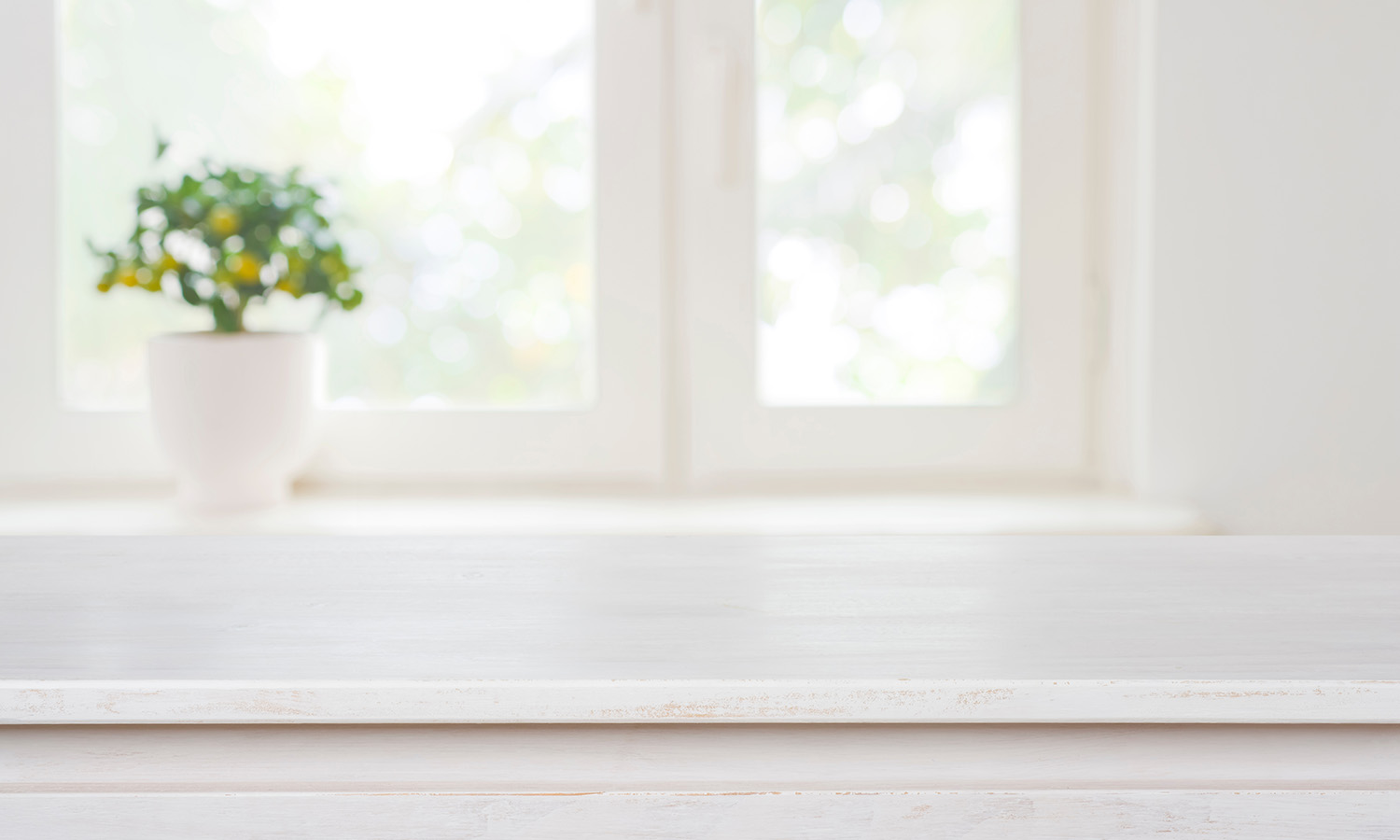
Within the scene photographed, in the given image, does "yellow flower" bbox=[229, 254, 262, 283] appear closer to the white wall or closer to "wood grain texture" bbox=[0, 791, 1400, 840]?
"wood grain texture" bbox=[0, 791, 1400, 840]

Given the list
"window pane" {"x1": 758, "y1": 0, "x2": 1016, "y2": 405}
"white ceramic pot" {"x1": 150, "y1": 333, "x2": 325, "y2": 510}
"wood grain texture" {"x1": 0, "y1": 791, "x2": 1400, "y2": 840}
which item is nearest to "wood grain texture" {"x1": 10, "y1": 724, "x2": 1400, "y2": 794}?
"wood grain texture" {"x1": 0, "y1": 791, "x2": 1400, "y2": 840}

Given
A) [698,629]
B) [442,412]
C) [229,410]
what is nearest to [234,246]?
[229,410]

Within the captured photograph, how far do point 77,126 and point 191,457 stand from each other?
446 millimetres

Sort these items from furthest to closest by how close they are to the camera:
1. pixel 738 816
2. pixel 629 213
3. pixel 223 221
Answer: pixel 629 213 → pixel 223 221 → pixel 738 816

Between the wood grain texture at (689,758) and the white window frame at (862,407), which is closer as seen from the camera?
the wood grain texture at (689,758)

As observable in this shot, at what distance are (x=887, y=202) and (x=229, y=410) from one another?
2.46 ft

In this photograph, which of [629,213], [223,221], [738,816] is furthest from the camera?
[629,213]

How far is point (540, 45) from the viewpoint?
3.90ft

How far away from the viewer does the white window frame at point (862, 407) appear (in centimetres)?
115

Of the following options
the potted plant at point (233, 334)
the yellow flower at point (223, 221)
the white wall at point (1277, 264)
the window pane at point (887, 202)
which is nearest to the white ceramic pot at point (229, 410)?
the potted plant at point (233, 334)

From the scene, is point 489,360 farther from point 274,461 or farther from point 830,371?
point 830,371

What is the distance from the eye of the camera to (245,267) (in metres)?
1.06

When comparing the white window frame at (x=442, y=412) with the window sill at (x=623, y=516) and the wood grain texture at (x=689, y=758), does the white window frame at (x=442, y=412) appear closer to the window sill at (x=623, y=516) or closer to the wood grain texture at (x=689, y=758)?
the window sill at (x=623, y=516)

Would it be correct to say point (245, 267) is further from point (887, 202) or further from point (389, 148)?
point (887, 202)
